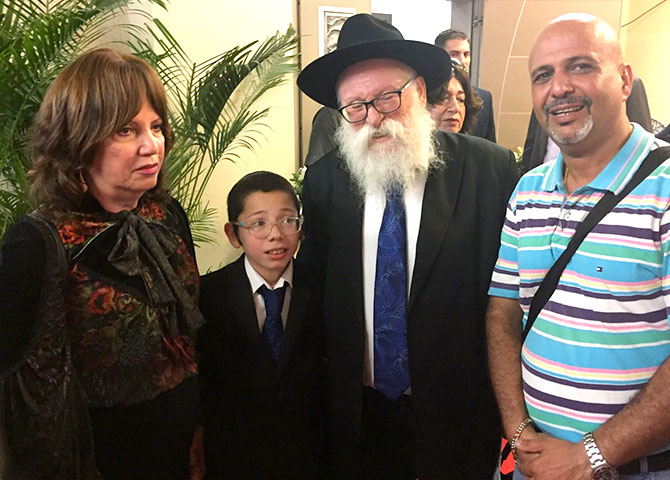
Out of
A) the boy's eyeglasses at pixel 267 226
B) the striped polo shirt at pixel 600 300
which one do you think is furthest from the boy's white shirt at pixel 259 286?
the striped polo shirt at pixel 600 300

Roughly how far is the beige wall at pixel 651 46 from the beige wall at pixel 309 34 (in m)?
3.37

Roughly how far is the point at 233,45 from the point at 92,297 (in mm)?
2694

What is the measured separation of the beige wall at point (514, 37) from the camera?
514 centimetres

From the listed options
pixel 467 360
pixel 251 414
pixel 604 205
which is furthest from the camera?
pixel 251 414

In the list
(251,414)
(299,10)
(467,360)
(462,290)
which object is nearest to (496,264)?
(462,290)

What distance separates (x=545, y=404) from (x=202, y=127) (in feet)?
8.41

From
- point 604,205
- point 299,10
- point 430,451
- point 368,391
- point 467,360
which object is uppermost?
point 299,10

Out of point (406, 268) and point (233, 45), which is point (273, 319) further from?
point (233, 45)

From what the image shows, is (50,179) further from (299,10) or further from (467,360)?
(299,10)

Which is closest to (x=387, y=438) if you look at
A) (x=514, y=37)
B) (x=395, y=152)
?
(x=395, y=152)

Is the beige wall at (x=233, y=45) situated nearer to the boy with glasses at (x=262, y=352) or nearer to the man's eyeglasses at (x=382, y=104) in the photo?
the boy with glasses at (x=262, y=352)

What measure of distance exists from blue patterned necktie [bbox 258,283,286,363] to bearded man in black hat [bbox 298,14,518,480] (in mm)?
174

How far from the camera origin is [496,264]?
153 cm

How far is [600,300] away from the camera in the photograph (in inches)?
47.2
